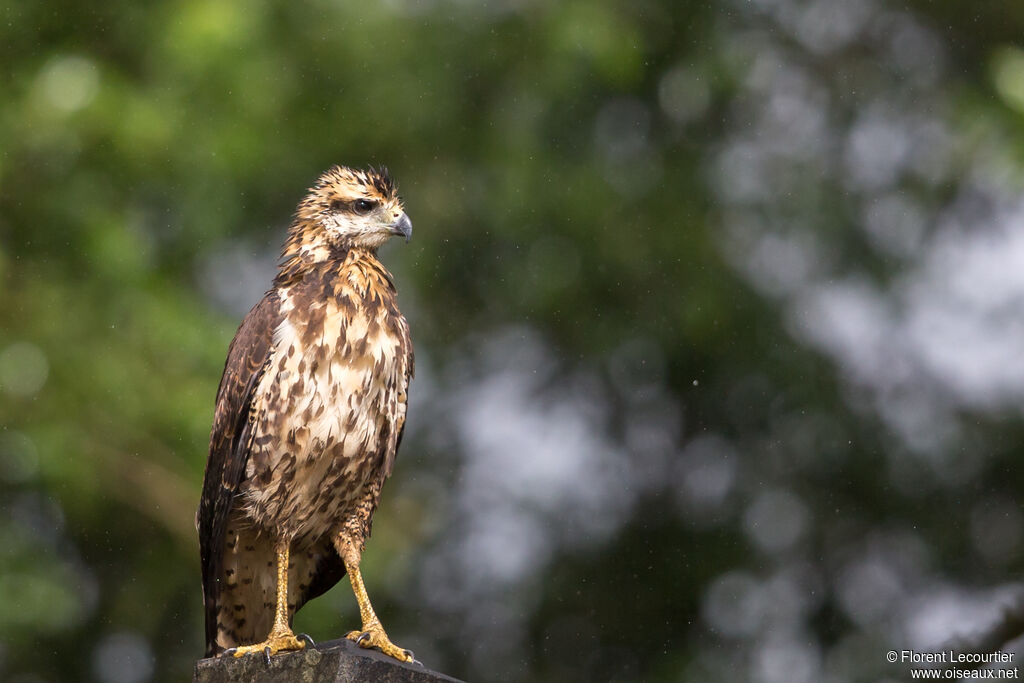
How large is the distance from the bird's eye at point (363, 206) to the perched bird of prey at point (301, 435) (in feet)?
0.44

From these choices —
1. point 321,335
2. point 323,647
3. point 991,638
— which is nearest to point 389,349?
point 321,335

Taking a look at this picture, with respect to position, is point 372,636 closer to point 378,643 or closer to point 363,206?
point 378,643

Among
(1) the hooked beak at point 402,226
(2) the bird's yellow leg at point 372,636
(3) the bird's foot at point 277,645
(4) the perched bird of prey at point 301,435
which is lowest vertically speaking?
(3) the bird's foot at point 277,645

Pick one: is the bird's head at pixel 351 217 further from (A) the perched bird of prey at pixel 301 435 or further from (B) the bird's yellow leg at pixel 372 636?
(B) the bird's yellow leg at pixel 372 636

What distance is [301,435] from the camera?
4.36 meters

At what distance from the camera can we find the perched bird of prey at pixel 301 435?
4.38 m

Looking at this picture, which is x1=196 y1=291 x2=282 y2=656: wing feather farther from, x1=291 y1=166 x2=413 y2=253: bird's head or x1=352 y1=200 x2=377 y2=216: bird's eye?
x1=352 y1=200 x2=377 y2=216: bird's eye

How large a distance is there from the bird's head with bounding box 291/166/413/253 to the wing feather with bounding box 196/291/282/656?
293mm

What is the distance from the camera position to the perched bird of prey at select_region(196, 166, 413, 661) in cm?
438

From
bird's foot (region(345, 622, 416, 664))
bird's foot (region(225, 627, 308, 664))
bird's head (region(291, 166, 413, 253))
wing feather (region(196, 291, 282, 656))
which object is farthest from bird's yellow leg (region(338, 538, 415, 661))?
bird's head (region(291, 166, 413, 253))

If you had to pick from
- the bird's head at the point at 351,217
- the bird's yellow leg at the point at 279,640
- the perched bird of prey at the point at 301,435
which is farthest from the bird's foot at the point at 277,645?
the bird's head at the point at 351,217

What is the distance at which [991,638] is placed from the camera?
6457 millimetres

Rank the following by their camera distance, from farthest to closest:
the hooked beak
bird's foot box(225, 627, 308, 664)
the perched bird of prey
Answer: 1. the hooked beak
2. the perched bird of prey
3. bird's foot box(225, 627, 308, 664)

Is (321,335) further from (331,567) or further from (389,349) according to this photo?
(331,567)
